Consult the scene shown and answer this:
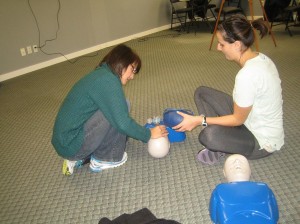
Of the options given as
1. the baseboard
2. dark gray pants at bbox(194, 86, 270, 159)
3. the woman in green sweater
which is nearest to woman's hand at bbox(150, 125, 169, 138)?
the woman in green sweater

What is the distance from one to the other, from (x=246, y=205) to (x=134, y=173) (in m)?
0.73

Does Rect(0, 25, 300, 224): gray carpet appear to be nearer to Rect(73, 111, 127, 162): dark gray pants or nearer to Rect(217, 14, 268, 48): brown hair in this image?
Result: Rect(73, 111, 127, 162): dark gray pants

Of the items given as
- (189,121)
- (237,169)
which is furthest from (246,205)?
(189,121)

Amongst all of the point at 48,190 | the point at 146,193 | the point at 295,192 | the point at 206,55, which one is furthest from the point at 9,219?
the point at 206,55

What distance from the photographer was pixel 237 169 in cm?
128

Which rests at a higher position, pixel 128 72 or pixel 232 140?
pixel 128 72

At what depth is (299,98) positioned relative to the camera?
2230 millimetres

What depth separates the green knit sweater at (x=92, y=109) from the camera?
4.34 feet

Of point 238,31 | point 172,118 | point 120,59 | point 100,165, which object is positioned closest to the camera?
point 238,31

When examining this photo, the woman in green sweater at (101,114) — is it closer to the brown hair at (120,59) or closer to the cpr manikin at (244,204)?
the brown hair at (120,59)

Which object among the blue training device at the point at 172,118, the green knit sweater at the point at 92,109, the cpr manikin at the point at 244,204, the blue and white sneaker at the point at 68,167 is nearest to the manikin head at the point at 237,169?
the cpr manikin at the point at 244,204

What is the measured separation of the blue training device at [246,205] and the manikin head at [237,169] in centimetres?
19

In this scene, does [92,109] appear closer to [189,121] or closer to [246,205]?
[189,121]

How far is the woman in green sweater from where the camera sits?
52.3 inches
